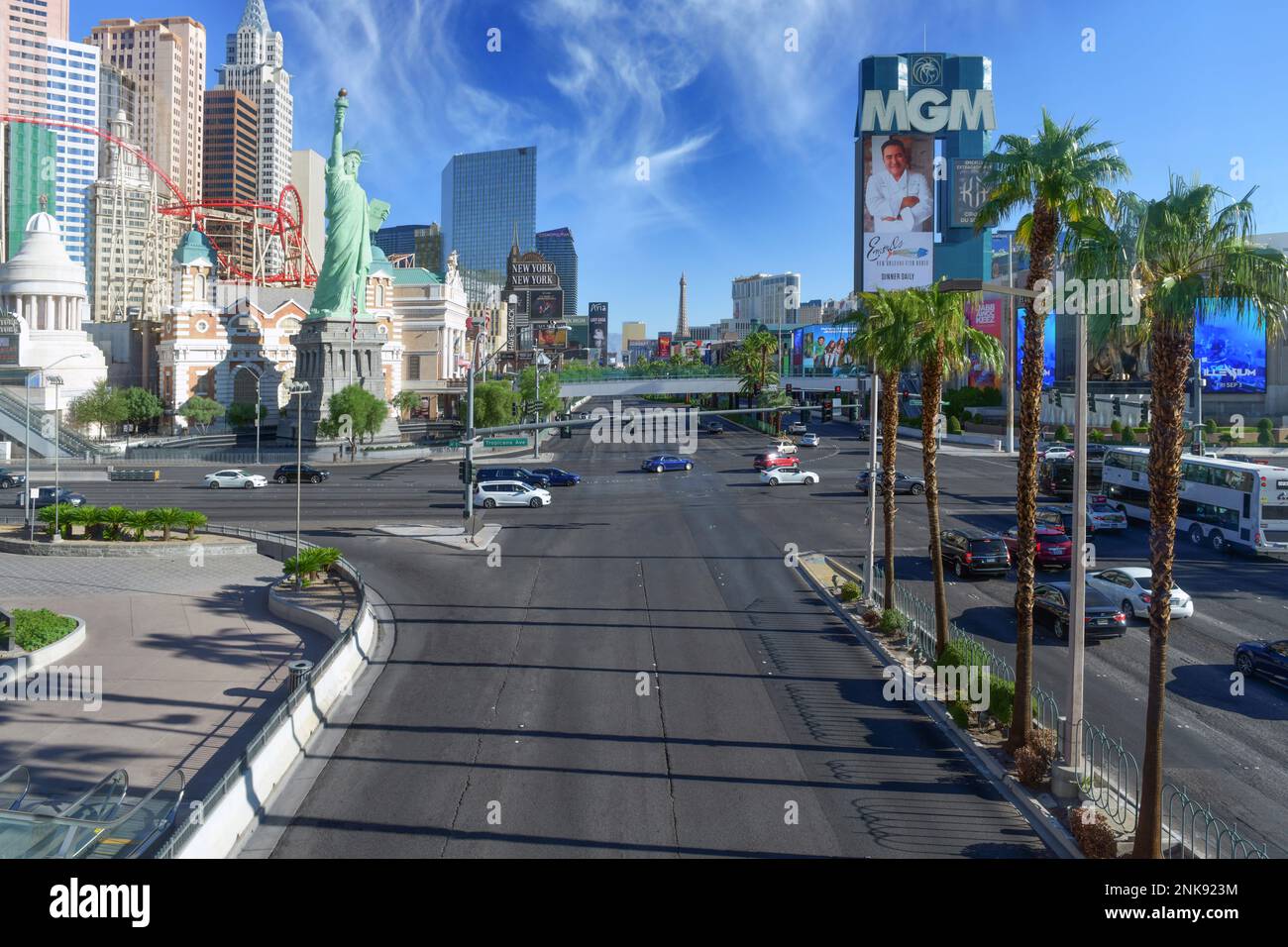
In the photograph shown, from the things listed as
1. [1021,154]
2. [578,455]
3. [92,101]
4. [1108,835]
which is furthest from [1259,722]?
[92,101]

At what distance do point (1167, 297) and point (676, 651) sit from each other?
1332 centimetres

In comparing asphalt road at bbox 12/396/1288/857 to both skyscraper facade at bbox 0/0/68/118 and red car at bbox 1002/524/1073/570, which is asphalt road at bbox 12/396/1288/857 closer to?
red car at bbox 1002/524/1073/570

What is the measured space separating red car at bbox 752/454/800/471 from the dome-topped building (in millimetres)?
66788

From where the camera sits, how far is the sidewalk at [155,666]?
16594 millimetres

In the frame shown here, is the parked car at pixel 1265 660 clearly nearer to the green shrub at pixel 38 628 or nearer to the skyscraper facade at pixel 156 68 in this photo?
the green shrub at pixel 38 628

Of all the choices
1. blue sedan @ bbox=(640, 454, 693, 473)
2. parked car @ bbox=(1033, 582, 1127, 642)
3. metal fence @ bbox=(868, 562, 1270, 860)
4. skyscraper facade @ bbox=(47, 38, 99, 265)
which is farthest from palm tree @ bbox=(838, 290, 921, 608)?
skyscraper facade @ bbox=(47, 38, 99, 265)

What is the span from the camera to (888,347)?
2152cm

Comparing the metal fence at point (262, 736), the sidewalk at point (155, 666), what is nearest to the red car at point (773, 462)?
the sidewalk at point (155, 666)

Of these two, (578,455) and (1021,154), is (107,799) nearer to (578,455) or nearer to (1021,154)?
(1021,154)

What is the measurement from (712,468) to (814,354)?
78615mm

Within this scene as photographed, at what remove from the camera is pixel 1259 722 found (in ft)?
56.7

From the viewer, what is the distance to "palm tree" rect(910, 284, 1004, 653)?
19859 mm

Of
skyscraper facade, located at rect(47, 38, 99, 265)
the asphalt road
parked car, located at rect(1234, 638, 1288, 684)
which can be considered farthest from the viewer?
skyscraper facade, located at rect(47, 38, 99, 265)

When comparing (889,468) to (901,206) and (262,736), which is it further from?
(901,206)
